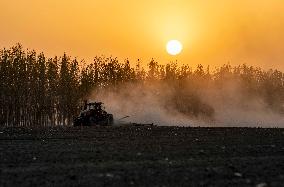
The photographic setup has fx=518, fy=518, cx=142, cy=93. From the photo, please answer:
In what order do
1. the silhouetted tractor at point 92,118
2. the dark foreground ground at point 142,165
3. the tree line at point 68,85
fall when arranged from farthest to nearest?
the tree line at point 68,85
the silhouetted tractor at point 92,118
the dark foreground ground at point 142,165

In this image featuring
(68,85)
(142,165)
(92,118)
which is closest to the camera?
(142,165)

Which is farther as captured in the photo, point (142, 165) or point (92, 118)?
point (92, 118)

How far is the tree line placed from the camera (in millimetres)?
82312

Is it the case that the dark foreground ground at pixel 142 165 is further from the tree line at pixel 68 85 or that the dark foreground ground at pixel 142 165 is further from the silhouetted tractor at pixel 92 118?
the tree line at pixel 68 85

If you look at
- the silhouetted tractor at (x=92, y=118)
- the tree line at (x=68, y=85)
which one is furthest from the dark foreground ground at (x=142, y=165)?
the tree line at (x=68, y=85)

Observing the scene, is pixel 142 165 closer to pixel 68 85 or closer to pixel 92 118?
pixel 92 118

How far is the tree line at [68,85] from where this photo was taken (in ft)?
270

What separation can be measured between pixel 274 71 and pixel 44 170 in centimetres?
16810

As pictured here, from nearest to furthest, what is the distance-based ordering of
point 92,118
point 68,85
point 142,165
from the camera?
point 142,165
point 92,118
point 68,85

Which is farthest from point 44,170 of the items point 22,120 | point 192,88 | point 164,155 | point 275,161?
point 192,88

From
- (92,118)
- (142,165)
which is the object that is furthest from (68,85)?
(142,165)

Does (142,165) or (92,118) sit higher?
(92,118)

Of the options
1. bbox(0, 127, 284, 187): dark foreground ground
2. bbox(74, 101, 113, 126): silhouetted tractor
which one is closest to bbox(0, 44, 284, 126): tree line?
bbox(74, 101, 113, 126): silhouetted tractor

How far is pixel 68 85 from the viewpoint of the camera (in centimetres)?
9419
